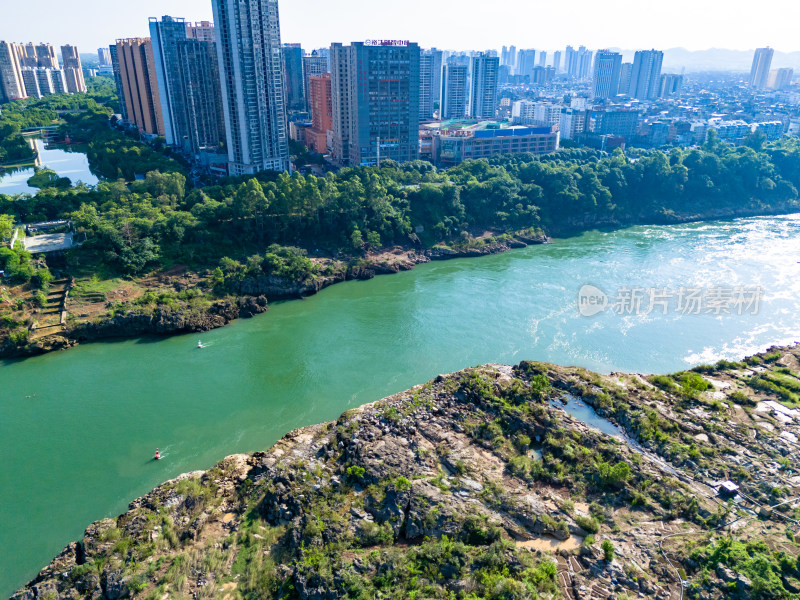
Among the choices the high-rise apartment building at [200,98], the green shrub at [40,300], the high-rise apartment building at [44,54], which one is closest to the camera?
the green shrub at [40,300]

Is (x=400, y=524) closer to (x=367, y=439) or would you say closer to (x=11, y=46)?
(x=367, y=439)

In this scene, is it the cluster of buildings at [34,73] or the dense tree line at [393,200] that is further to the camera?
the cluster of buildings at [34,73]

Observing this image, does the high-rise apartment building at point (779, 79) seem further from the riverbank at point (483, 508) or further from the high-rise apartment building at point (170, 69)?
the riverbank at point (483, 508)

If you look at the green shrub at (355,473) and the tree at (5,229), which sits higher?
the tree at (5,229)

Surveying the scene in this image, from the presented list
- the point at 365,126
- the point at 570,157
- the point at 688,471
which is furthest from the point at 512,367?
the point at 570,157

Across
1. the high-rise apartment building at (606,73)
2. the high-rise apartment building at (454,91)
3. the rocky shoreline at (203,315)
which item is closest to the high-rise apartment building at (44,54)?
the high-rise apartment building at (454,91)

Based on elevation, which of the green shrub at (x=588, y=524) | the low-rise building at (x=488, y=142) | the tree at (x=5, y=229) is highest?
the low-rise building at (x=488, y=142)
